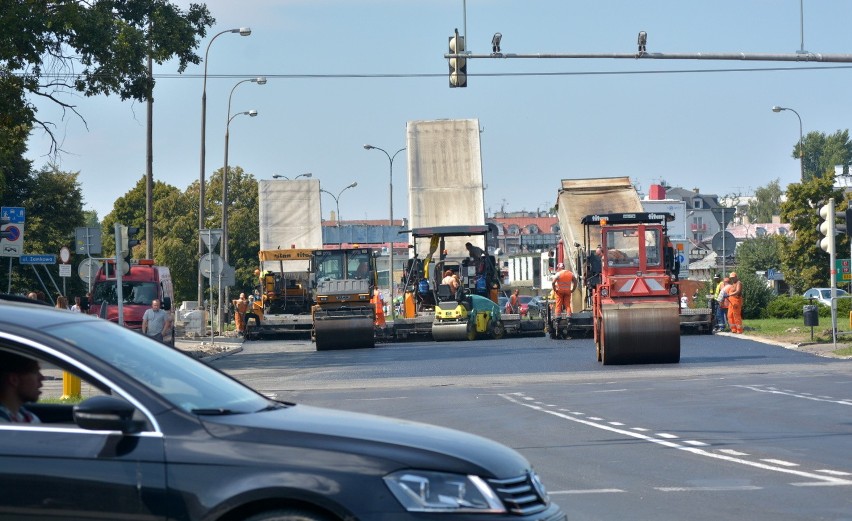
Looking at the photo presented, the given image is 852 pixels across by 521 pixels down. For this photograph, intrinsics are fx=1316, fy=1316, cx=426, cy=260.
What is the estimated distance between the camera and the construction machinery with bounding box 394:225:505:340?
37.8 meters

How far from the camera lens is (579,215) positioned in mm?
36750

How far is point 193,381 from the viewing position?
611 centimetres

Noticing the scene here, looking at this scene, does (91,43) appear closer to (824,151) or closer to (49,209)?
(49,209)

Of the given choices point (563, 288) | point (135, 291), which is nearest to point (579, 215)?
point (563, 288)

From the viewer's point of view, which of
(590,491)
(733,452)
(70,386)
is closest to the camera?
(70,386)

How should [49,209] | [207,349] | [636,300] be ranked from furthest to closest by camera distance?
[49,209], [207,349], [636,300]

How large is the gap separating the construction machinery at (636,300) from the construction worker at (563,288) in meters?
9.01

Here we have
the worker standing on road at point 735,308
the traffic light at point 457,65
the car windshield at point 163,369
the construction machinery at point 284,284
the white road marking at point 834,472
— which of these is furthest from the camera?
the construction machinery at point 284,284

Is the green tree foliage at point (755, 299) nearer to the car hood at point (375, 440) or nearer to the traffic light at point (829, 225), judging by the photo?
the traffic light at point (829, 225)

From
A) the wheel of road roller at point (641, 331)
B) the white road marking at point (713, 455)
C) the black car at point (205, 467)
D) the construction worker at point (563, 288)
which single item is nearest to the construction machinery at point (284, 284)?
the construction worker at point (563, 288)

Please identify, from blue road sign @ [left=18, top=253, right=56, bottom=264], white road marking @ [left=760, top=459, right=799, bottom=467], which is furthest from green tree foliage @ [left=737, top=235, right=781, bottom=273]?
white road marking @ [left=760, top=459, right=799, bottom=467]

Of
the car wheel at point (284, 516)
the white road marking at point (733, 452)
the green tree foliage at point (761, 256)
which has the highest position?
the green tree foliage at point (761, 256)

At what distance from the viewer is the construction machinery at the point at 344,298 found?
115ft

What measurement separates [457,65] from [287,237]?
22.2 m
